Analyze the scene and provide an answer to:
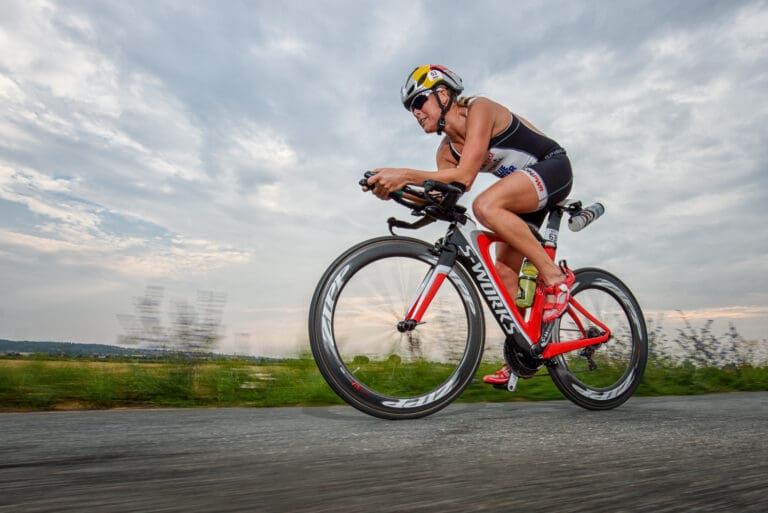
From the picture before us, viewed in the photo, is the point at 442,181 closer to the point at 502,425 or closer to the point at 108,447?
the point at 502,425

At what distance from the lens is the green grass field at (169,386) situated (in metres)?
3.85

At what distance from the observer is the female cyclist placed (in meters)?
3.36

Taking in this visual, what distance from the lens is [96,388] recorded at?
396 cm

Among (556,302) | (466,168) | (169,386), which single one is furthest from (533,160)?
(169,386)

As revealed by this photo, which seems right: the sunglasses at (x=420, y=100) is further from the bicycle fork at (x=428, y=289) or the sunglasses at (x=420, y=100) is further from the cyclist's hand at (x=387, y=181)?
the bicycle fork at (x=428, y=289)

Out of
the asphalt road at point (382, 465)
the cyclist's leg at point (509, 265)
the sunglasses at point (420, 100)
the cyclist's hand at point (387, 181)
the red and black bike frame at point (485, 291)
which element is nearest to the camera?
the asphalt road at point (382, 465)

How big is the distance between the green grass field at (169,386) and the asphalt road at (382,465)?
119 centimetres

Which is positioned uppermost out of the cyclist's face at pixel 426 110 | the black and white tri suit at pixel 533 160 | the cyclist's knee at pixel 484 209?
the cyclist's face at pixel 426 110

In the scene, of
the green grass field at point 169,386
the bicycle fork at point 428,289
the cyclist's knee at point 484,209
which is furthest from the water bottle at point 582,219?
the bicycle fork at point 428,289

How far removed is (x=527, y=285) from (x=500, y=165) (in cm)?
84

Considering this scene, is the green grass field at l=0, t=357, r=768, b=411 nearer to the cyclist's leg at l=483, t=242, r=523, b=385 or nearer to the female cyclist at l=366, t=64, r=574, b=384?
the cyclist's leg at l=483, t=242, r=523, b=385

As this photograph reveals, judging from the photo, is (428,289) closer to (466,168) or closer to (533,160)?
(466,168)

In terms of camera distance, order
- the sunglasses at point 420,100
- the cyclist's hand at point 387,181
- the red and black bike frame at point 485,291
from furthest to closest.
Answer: the sunglasses at point 420,100
the red and black bike frame at point 485,291
the cyclist's hand at point 387,181

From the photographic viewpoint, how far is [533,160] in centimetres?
388
